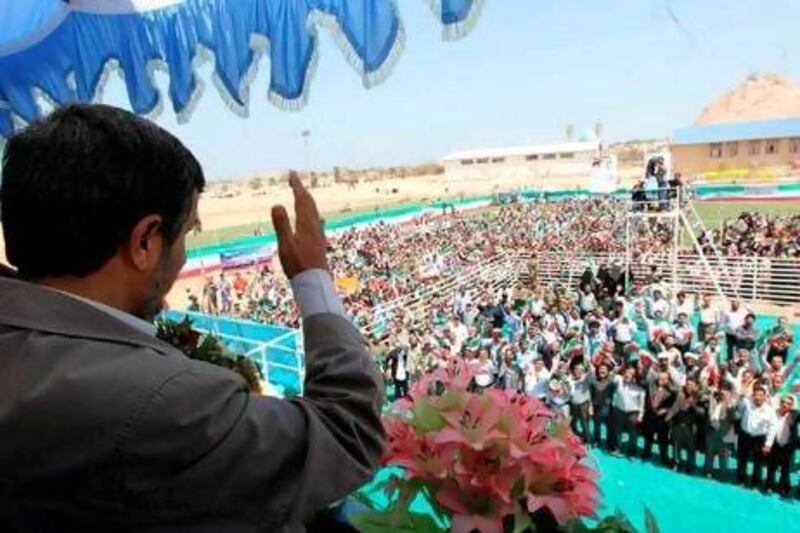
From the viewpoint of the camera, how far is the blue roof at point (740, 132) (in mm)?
37375

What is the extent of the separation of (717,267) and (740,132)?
2925 centimetres

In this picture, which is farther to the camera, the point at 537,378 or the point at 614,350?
the point at 614,350

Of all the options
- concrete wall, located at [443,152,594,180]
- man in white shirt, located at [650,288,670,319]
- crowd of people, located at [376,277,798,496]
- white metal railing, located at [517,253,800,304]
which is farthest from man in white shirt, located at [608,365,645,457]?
concrete wall, located at [443,152,594,180]

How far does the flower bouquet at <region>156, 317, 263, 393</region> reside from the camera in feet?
4.69

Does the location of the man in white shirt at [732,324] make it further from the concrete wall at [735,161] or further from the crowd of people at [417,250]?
the concrete wall at [735,161]

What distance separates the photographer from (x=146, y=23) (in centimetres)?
315

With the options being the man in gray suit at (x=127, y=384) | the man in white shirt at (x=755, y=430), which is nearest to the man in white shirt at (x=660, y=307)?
the man in white shirt at (x=755, y=430)

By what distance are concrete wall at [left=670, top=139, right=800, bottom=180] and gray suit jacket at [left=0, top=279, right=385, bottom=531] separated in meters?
41.2

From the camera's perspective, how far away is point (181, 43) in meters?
3.09

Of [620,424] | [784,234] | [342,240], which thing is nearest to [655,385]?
[620,424]

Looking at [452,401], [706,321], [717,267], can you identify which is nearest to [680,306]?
[706,321]

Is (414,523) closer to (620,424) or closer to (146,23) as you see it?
(146,23)

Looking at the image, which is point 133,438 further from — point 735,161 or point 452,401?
point 735,161

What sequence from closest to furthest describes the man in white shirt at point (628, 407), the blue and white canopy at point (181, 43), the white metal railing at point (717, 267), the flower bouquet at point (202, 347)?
1. the flower bouquet at point (202, 347)
2. the blue and white canopy at point (181, 43)
3. the man in white shirt at point (628, 407)
4. the white metal railing at point (717, 267)
